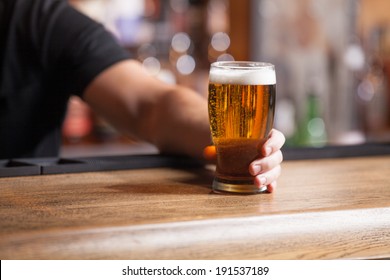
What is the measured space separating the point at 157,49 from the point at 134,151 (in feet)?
1.91

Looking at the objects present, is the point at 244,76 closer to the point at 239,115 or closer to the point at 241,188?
the point at 239,115

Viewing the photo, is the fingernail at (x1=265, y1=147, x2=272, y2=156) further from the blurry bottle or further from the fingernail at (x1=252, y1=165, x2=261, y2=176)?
the blurry bottle

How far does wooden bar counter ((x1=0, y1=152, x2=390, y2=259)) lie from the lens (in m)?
0.75

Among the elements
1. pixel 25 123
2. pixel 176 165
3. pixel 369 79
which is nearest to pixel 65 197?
pixel 176 165

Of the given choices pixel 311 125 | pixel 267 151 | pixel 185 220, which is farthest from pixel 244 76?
pixel 311 125

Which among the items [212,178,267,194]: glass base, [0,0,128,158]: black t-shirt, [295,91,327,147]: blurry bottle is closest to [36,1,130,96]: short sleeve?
[0,0,128,158]: black t-shirt

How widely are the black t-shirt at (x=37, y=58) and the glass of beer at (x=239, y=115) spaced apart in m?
0.74

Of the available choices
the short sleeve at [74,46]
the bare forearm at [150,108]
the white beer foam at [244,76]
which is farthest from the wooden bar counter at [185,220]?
the short sleeve at [74,46]

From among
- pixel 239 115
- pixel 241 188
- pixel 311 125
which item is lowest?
pixel 311 125

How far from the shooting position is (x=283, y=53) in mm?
3113

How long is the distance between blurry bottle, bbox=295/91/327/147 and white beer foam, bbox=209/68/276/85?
196 cm

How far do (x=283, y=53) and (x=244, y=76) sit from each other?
217cm

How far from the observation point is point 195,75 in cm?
349
